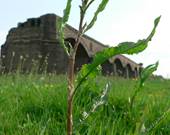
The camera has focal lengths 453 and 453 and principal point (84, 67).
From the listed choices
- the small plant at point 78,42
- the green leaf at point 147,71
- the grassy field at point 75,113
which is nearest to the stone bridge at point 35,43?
the grassy field at point 75,113

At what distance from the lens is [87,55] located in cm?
3422

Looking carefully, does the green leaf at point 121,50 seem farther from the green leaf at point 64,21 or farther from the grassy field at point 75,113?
the grassy field at point 75,113

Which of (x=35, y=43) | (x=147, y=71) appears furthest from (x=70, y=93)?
(x=35, y=43)

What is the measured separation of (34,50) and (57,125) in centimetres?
2799

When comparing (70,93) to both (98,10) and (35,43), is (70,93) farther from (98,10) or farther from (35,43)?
(35,43)

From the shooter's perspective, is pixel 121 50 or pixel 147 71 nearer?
pixel 121 50

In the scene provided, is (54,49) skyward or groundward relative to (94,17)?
skyward

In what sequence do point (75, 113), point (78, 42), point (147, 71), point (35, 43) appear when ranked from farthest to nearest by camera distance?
point (35, 43) → point (75, 113) → point (147, 71) → point (78, 42)

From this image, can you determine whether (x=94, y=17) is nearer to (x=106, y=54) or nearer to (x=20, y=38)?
(x=106, y=54)

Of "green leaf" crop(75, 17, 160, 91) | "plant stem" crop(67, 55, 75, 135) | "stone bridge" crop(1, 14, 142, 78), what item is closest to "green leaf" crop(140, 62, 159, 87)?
"green leaf" crop(75, 17, 160, 91)

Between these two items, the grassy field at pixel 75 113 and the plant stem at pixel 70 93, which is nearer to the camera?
the plant stem at pixel 70 93

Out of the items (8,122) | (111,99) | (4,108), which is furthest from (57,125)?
(111,99)

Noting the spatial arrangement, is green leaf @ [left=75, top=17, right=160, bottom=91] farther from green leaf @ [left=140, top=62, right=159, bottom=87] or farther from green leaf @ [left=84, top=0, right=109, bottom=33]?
green leaf @ [left=140, top=62, right=159, bottom=87]

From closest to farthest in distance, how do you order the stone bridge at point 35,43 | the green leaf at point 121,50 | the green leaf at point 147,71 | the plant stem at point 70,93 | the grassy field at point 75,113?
the plant stem at point 70,93
the green leaf at point 121,50
the green leaf at point 147,71
the grassy field at point 75,113
the stone bridge at point 35,43
